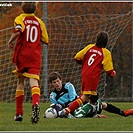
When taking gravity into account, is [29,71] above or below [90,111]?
above

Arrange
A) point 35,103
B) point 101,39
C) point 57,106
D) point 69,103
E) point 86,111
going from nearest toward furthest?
point 35,103 < point 101,39 < point 86,111 < point 57,106 < point 69,103

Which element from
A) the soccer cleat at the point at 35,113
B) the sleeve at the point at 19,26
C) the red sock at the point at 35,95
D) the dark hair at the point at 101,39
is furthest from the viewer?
the dark hair at the point at 101,39

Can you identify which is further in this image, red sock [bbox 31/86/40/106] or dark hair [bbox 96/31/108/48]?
dark hair [bbox 96/31/108/48]

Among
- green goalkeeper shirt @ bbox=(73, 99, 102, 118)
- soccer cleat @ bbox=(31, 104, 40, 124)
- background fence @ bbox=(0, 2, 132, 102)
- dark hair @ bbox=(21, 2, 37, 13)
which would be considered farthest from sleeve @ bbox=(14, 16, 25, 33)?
background fence @ bbox=(0, 2, 132, 102)

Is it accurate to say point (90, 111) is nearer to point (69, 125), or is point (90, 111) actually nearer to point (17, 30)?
point (69, 125)

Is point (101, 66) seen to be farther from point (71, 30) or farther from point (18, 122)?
point (71, 30)

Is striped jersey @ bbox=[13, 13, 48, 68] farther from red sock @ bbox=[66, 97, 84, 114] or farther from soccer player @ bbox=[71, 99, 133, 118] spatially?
soccer player @ bbox=[71, 99, 133, 118]

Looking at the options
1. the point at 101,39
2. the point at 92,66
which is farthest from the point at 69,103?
the point at 101,39

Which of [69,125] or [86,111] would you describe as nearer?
[69,125]

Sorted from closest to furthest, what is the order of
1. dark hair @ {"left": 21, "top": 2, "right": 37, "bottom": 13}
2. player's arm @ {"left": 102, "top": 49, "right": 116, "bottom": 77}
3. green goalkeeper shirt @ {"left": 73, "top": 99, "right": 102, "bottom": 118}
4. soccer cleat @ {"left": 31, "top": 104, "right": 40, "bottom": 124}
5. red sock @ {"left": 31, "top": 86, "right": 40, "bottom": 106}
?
soccer cleat @ {"left": 31, "top": 104, "right": 40, "bottom": 124} < red sock @ {"left": 31, "top": 86, "right": 40, "bottom": 106} < dark hair @ {"left": 21, "top": 2, "right": 37, "bottom": 13} < player's arm @ {"left": 102, "top": 49, "right": 116, "bottom": 77} < green goalkeeper shirt @ {"left": 73, "top": 99, "right": 102, "bottom": 118}

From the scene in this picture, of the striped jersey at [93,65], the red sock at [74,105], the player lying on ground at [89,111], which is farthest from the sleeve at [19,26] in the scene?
the player lying on ground at [89,111]

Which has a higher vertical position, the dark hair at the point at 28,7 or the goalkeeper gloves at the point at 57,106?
the dark hair at the point at 28,7

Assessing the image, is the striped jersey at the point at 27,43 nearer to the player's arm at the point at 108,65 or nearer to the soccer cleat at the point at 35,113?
the soccer cleat at the point at 35,113

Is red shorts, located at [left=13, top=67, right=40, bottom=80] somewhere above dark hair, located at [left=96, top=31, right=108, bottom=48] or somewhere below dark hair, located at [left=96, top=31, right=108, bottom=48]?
below
